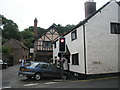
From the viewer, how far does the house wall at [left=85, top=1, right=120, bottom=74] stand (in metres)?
13.7

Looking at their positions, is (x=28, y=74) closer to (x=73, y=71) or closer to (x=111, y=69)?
(x=73, y=71)

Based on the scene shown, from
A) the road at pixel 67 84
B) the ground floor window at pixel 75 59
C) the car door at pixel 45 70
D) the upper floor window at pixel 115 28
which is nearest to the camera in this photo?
the road at pixel 67 84

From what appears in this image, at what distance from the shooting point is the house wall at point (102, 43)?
13.7 metres

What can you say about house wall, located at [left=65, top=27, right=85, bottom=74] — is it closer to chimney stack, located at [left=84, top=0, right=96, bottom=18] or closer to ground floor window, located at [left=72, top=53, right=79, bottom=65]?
ground floor window, located at [left=72, top=53, right=79, bottom=65]

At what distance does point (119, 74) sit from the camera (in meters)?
14.3

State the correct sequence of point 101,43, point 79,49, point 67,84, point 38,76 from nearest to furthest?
point 67,84 < point 38,76 < point 101,43 < point 79,49

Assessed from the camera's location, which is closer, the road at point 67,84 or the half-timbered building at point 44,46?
the road at point 67,84

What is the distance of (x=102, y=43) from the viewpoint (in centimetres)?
1430

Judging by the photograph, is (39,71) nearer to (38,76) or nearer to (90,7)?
(38,76)

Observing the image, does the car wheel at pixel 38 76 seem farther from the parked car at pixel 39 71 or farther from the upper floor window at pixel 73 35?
the upper floor window at pixel 73 35

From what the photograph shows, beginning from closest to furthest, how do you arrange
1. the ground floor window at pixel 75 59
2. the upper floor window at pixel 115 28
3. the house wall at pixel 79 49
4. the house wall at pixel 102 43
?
the house wall at pixel 102 43 → the house wall at pixel 79 49 → the upper floor window at pixel 115 28 → the ground floor window at pixel 75 59

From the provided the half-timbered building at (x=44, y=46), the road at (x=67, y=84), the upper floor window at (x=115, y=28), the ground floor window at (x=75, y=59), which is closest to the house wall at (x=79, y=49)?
the ground floor window at (x=75, y=59)

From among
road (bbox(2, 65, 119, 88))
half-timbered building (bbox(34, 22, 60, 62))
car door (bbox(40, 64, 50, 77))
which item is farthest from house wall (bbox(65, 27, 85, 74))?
half-timbered building (bbox(34, 22, 60, 62))

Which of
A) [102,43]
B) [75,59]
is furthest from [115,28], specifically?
[75,59]
